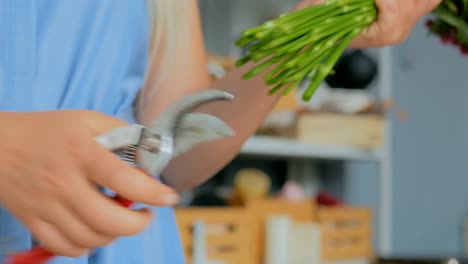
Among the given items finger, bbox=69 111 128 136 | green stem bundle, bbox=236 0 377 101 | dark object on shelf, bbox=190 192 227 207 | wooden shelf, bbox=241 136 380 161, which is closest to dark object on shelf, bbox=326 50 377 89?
wooden shelf, bbox=241 136 380 161

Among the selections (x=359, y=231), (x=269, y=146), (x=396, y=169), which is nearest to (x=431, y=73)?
(x=396, y=169)

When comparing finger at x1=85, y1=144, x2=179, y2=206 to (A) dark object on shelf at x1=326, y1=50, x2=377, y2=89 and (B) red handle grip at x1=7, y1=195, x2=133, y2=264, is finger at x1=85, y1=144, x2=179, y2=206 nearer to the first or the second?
(B) red handle grip at x1=7, y1=195, x2=133, y2=264

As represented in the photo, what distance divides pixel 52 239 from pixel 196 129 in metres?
0.08

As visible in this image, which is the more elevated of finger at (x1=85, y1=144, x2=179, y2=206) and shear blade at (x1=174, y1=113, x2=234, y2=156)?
shear blade at (x1=174, y1=113, x2=234, y2=156)

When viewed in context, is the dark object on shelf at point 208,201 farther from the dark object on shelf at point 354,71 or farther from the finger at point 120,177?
the finger at point 120,177

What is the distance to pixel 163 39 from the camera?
0.61 metres

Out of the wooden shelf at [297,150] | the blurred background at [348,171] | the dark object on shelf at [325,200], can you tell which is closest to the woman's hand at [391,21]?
the blurred background at [348,171]

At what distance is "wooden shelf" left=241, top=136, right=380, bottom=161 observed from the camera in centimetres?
164

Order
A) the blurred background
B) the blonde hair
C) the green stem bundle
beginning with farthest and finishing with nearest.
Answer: the blurred background, the blonde hair, the green stem bundle

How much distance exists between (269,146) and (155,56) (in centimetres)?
106

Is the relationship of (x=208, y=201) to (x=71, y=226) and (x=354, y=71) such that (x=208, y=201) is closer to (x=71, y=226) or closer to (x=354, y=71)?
(x=354, y=71)

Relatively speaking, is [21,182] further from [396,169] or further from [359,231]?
[396,169]

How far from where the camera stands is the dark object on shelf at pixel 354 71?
1.94 m

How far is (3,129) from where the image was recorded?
36cm
